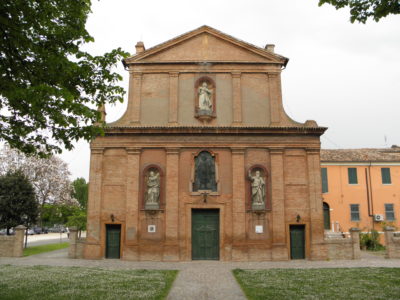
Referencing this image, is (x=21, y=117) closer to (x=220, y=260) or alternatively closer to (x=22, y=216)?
(x=220, y=260)

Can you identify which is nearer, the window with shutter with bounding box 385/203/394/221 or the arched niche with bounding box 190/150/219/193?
the arched niche with bounding box 190/150/219/193

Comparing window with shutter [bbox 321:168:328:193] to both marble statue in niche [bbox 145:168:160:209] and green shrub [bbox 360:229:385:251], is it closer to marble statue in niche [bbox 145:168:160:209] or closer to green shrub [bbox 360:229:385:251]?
green shrub [bbox 360:229:385:251]

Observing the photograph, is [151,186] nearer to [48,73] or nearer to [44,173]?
[48,73]

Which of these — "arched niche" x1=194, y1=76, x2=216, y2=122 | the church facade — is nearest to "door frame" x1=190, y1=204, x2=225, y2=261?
the church facade

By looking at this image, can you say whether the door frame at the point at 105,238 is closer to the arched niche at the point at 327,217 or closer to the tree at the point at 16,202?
the tree at the point at 16,202

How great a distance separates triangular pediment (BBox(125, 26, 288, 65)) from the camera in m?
21.6

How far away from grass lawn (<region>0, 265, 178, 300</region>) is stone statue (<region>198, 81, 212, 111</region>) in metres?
9.61

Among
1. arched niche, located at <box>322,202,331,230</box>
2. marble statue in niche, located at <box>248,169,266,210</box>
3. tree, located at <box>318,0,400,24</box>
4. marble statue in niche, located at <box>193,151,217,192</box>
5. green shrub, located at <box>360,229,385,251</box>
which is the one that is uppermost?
tree, located at <box>318,0,400,24</box>

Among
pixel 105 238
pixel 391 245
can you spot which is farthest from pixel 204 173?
pixel 391 245

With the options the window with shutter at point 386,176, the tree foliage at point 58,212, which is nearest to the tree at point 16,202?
the tree foliage at point 58,212

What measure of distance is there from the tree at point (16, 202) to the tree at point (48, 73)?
62.1 feet

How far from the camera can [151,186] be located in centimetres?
2020

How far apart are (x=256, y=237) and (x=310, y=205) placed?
3.44 meters

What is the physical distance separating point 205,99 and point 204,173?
14.0 feet
